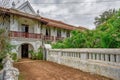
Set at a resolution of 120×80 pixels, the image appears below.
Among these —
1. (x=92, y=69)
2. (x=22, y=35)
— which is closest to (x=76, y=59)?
(x=92, y=69)

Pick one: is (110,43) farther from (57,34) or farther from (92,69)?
(57,34)

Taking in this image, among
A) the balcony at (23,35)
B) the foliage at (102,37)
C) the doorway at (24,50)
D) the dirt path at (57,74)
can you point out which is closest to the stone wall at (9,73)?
the dirt path at (57,74)

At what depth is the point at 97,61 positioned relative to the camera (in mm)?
6719

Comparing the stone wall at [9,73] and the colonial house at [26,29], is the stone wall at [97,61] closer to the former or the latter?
the stone wall at [9,73]

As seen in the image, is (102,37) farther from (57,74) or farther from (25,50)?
(25,50)

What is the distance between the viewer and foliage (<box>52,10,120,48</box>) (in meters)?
7.13

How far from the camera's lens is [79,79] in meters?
6.11

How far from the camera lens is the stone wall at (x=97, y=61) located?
18.5 feet

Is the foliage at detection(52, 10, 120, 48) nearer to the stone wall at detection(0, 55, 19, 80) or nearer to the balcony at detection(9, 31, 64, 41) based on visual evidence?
the stone wall at detection(0, 55, 19, 80)

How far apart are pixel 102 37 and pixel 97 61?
118cm

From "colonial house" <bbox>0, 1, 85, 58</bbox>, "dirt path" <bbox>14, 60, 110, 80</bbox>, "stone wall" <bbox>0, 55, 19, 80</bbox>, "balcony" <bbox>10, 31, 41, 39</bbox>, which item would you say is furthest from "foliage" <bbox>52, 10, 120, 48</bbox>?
"colonial house" <bbox>0, 1, 85, 58</bbox>

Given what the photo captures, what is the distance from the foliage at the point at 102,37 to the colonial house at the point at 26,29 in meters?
11.2

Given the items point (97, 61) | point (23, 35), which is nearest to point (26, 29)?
point (23, 35)

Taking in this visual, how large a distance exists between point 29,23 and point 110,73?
20.2 m
